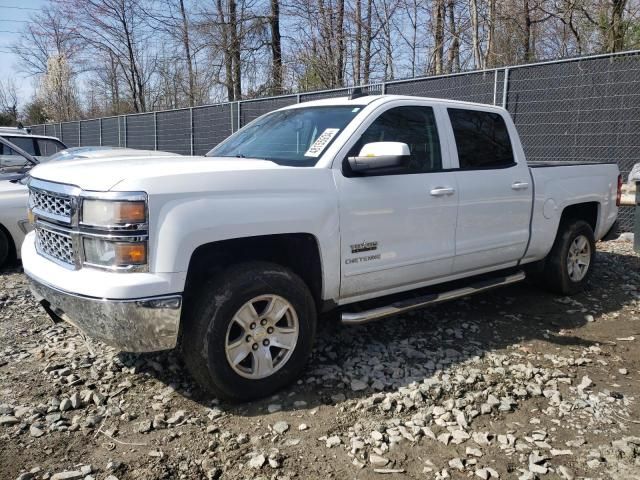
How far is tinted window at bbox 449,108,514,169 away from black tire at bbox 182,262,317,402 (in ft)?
6.53

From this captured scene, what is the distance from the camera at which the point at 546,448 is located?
2.97 m

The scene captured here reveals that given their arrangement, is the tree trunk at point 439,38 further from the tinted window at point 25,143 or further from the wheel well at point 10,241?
the wheel well at point 10,241

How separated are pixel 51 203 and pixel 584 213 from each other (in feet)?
17.2

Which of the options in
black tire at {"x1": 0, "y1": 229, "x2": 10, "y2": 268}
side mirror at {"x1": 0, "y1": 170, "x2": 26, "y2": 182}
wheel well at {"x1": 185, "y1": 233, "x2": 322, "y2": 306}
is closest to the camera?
wheel well at {"x1": 185, "y1": 233, "x2": 322, "y2": 306}

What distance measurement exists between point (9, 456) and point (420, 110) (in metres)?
3.57

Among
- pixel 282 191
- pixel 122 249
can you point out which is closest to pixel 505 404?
pixel 282 191

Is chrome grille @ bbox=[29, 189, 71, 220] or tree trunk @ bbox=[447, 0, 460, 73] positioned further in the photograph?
tree trunk @ bbox=[447, 0, 460, 73]

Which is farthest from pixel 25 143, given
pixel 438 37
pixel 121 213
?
pixel 438 37

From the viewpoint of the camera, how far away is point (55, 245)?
11.1 ft

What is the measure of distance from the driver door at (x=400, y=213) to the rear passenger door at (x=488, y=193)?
7.0 inches

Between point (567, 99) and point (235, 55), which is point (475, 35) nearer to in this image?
point (567, 99)

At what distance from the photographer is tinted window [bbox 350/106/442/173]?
13.2ft

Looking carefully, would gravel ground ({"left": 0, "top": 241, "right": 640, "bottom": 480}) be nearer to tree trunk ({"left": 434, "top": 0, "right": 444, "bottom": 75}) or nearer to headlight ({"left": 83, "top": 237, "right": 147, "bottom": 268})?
headlight ({"left": 83, "top": 237, "right": 147, "bottom": 268})

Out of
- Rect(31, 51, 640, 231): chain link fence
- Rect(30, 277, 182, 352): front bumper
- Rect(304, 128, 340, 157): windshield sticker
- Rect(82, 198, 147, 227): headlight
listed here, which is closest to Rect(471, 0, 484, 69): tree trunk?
Rect(31, 51, 640, 231): chain link fence
